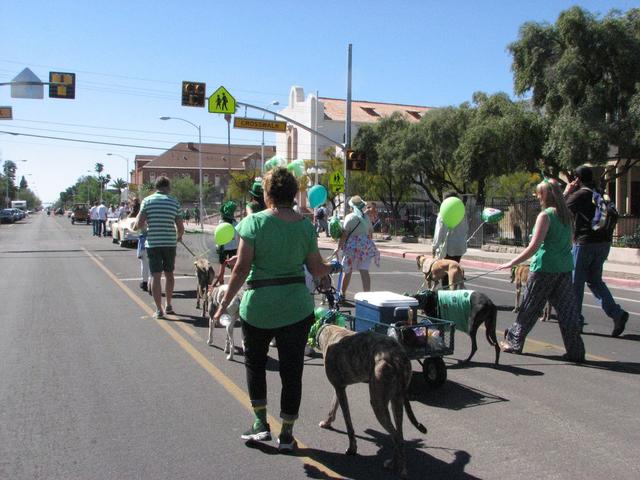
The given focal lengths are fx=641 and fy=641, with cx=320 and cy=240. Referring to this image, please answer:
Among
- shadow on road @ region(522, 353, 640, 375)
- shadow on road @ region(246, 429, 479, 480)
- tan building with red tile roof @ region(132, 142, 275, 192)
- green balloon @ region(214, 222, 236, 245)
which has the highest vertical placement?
tan building with red tile roof @ region(132, 142, 275, 192)

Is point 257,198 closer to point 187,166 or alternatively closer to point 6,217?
point 6,217

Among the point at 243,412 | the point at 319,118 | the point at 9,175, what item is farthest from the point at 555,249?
the point at 9,175

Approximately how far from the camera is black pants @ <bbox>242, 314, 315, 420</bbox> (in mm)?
4258

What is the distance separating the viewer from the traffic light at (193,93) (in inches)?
917

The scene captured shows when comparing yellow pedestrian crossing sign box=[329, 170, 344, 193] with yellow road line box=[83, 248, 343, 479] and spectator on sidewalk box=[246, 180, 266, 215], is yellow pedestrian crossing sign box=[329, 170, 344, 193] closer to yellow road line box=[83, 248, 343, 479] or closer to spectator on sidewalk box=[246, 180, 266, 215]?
yellow road line box=[83, 248, 343, 479]

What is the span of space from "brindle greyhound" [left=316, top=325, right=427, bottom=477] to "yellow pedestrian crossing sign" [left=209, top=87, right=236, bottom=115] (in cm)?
1980

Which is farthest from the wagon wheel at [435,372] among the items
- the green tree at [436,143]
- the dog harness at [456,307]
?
the green tree at [436,143]

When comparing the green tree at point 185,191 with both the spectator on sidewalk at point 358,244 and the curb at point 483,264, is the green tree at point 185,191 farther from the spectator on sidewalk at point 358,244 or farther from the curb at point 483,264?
the spectator on sidewalk at point 358,244

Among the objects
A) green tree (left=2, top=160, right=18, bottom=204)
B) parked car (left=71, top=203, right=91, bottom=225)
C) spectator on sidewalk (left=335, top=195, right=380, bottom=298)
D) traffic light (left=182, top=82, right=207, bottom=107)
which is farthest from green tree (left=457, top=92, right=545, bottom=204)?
green tree (left=2, top=160, right=18, bottom=204)

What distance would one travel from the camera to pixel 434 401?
5578 mm

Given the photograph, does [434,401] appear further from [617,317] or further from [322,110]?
[322,110]

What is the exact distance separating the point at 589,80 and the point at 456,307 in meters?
17.8

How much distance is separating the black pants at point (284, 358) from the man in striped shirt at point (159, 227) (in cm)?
508

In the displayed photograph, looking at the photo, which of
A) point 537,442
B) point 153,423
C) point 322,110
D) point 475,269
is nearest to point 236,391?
point 153,423
